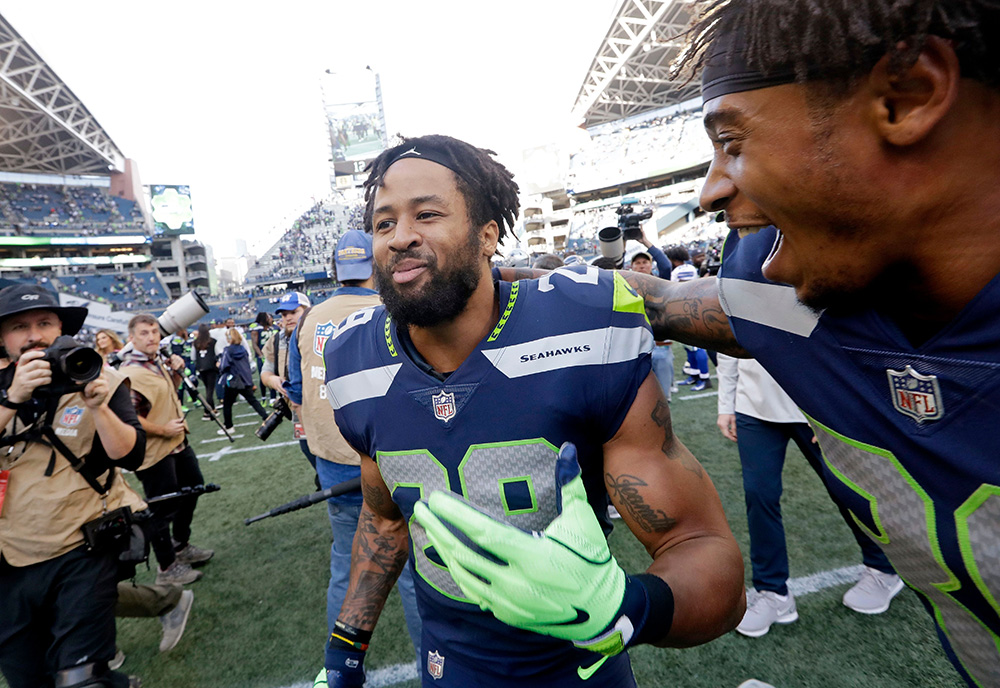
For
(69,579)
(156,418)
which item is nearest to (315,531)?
(156,418)

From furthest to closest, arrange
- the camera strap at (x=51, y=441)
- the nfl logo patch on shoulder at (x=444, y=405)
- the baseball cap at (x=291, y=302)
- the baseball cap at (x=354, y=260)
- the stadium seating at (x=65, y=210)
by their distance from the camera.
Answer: the stadium seating at (x=65, y=210) → the baseball cap at (x=291, y=302) → the baseball cap at (x=354, y=260) → the camera strap at (x=51, y=441) → the nfl logo patch on shoulder at (x=444, y=405)

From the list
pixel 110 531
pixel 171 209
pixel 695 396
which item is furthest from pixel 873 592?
pixel 171 209

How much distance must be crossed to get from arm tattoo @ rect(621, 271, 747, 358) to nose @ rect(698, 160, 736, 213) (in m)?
0.46

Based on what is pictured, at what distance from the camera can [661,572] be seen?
1.14 m

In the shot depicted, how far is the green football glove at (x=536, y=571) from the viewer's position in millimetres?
853

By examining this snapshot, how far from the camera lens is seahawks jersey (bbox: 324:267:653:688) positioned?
1369 millimetres

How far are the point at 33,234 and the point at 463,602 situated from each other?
5779 cm

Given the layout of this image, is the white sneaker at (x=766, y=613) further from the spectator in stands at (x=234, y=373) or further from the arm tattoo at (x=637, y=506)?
the spectator in stands at (x=234, y=373)

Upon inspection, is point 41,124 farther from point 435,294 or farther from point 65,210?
point 435,294

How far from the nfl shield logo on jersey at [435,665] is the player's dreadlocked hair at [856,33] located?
1749 millimetres

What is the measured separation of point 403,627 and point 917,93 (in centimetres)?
369

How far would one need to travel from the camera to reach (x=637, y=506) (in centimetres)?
Result: 130

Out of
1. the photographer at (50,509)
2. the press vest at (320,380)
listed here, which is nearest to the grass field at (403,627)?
the photographer at (50,509)

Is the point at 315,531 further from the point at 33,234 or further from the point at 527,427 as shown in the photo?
the point at 33,234
